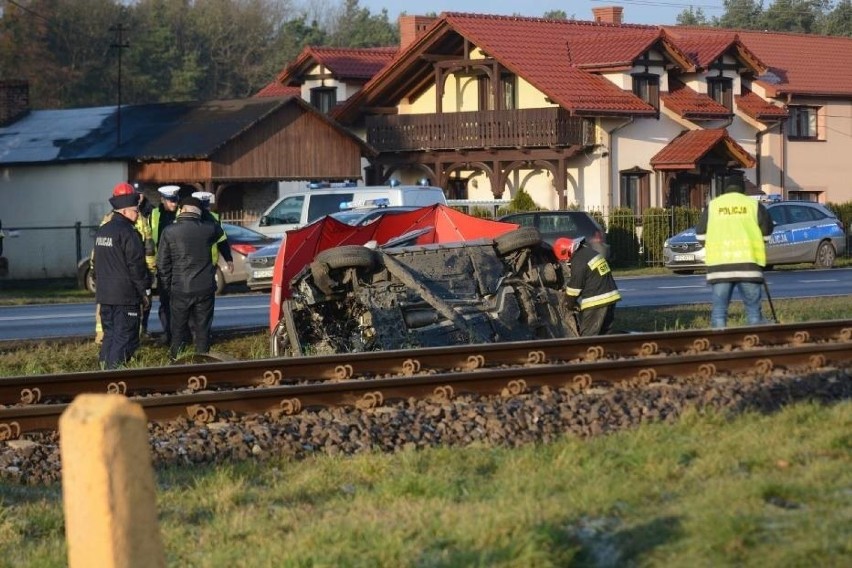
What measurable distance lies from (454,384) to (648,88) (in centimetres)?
3640

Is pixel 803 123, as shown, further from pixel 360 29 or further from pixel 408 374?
pixel 360 29

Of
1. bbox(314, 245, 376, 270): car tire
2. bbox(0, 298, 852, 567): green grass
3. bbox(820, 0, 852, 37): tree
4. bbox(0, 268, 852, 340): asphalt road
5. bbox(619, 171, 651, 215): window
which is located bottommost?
bbox(0, 268, 852, 340): asphalt road

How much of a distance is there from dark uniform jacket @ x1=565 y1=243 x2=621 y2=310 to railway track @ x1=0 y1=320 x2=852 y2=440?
125 centimetres

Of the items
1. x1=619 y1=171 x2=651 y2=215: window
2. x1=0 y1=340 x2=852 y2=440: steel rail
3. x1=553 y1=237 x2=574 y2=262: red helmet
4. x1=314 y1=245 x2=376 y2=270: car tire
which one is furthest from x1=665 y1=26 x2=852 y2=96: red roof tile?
x1=0 y1=340 x2=852 y2=440: steel rail

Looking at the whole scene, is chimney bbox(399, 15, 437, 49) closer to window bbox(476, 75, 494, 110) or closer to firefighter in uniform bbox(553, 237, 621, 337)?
window bbox(476, 75, 494, 110)

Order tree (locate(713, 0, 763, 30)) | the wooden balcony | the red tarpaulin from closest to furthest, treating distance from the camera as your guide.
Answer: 1. the red tarpaulin
2. the wooden balcony
3. tree (locate(713, 0, 763, 30))

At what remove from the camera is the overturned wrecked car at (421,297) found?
13211 millimetres

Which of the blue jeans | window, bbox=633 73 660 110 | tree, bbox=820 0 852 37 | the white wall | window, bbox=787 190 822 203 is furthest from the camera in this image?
tree, bbox=820 0 852 37

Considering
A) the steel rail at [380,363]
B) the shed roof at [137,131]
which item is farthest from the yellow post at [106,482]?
the shed roof at [137,131]

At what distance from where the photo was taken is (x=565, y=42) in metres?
47.4

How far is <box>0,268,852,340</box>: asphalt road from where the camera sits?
1883 centimetres

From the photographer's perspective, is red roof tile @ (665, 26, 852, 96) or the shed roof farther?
red roof tile @ (665, 26, 852, 96)

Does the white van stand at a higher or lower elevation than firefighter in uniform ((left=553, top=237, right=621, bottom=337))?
higher

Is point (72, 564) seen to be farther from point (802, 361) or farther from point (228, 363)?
point (802, 361)
